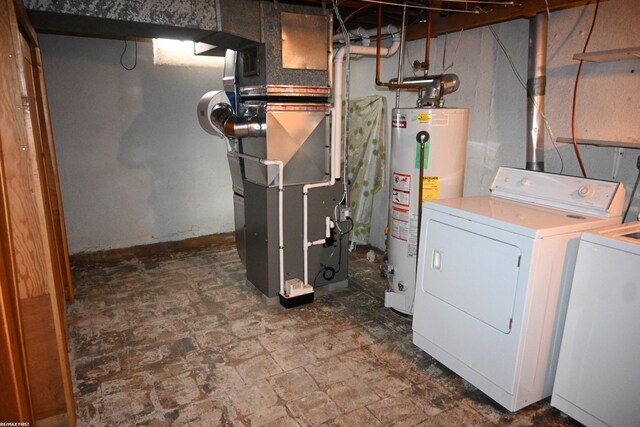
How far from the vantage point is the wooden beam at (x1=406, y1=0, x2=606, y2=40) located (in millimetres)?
2482

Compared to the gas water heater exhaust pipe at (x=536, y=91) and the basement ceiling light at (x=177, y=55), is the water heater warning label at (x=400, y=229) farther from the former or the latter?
the basement ceiling light at (x=177, y=55)

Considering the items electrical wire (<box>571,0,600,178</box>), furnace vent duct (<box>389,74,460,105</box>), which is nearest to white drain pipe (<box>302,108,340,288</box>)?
furnace vent duct (<box>389,74,460,105</box>)

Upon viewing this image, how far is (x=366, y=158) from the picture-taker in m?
4.45

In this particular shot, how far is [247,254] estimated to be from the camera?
11.7ft

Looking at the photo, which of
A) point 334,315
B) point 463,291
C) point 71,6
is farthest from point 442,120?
point 71,6

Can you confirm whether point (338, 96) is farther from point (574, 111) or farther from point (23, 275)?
point (23, 275)

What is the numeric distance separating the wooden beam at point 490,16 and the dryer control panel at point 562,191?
38.8 inches

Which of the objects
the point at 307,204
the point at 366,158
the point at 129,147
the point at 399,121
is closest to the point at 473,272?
the point at 399,121

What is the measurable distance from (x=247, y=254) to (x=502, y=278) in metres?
2.16

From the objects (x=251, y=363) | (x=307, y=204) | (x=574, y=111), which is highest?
(x=574, y=111)

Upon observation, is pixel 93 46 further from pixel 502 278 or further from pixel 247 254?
pixel 502 278

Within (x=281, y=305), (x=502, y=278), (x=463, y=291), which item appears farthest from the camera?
(x=281, y=305)

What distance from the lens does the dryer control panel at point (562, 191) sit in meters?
2.14

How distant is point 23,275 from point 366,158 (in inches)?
131
